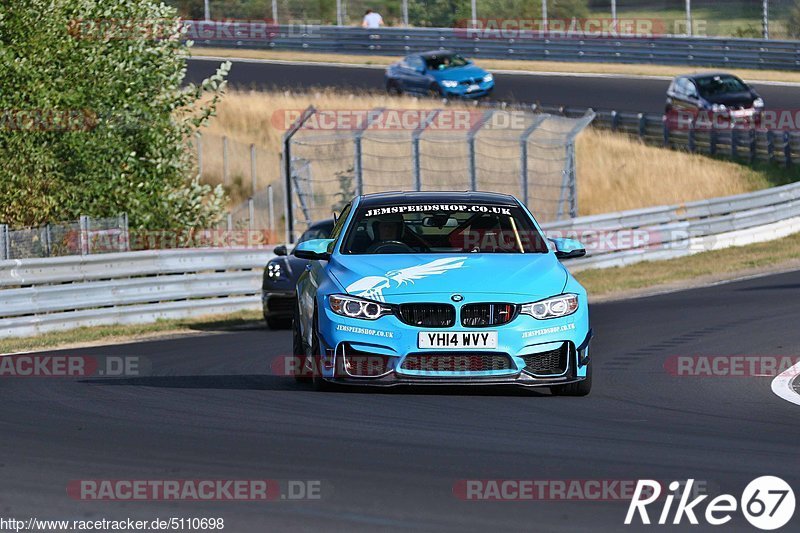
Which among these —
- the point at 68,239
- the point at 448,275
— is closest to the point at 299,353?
the point at 448,275

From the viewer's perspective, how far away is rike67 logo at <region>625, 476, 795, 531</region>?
634 cm

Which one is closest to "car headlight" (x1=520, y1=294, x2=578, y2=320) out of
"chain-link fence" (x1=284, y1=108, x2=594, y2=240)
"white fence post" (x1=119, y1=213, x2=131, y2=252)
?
"white fence post" (x1=119, y1=213, x2=131, y2=252)

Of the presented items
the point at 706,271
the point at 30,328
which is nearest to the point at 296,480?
the point at 30,328

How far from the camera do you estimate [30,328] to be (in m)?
18.5

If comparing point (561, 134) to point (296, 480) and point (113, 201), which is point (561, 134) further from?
point (296, 480)

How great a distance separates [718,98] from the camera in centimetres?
3750

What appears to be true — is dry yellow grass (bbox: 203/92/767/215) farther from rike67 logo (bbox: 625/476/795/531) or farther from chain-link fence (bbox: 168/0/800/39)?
rike67 logo (bbox: 625/476/795/531)

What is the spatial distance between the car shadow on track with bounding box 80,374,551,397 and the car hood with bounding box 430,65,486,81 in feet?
104

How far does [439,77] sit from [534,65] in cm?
786

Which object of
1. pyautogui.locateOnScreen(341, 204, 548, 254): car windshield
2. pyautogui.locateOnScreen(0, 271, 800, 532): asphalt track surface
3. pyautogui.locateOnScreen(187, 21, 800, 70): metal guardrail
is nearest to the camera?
pyautogui.locateOnScreen(0, 271, 800, 532): asphalt track surface

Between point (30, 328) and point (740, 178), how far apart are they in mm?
22048

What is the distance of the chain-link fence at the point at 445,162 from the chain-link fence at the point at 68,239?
379 centimetres

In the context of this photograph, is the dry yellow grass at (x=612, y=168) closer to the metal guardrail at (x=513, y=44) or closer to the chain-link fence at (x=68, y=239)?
the metal guardrail at (x=513, y=44)

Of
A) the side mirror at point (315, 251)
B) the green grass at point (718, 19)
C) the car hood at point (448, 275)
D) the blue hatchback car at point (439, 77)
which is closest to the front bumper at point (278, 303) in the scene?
the side mirror at point (315, 251)
